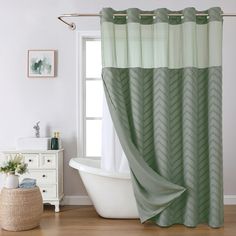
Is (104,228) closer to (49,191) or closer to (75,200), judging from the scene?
(49,191)

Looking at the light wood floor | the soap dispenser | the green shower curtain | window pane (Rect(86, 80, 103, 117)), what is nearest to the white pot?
the light wood floor

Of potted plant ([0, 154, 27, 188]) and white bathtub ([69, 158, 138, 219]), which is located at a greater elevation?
potted plant ([0, 154, 27, 188])

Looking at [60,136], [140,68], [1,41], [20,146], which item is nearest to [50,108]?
[60,136]

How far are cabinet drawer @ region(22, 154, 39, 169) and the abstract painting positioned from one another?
3.46 feet

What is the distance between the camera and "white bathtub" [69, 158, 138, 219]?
3.44m

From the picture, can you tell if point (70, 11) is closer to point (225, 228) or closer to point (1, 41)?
point (1, 41)

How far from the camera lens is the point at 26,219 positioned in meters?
3.24

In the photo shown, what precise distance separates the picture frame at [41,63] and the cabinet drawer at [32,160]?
41.2 inches

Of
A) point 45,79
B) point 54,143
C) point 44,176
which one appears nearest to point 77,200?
point 44,176

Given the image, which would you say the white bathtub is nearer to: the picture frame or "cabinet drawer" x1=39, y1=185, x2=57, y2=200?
"cabinet drawer" x1=39, y1=185, x2=57, y2=200

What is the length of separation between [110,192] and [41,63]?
6.18ft

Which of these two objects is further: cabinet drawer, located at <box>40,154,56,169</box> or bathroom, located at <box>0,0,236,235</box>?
bathroom, located at <box>0,0,236,235</box>

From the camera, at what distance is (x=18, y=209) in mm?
3205

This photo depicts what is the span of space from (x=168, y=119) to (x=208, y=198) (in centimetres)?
85
